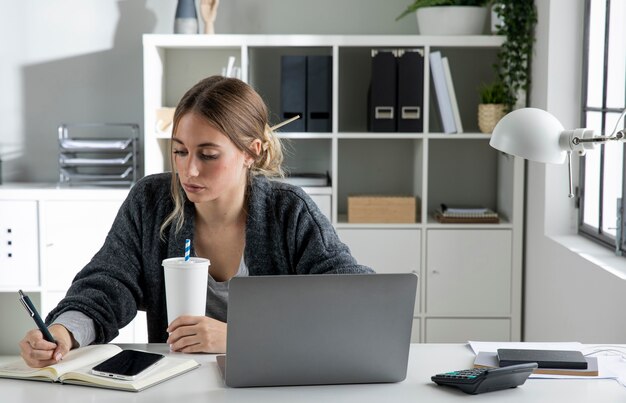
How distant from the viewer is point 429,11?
3664 millimetres

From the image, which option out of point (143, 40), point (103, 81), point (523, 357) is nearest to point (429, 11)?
point (143, 40)

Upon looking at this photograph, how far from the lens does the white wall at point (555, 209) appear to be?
2.99m

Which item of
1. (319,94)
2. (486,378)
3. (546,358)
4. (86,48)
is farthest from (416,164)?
(486,378)

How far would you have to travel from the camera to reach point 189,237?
207 centimetres

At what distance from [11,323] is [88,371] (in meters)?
2.70

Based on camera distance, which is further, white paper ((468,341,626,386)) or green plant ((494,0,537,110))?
green plant ((494,0,537,110))

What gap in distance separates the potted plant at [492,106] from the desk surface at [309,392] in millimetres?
2091

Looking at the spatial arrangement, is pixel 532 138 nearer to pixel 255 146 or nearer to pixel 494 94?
pixel 255 146

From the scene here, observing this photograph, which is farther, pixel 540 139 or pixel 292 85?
pixel 292 85

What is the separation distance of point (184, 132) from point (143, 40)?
180cm

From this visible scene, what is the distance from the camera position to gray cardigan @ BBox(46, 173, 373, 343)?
6.68 feet

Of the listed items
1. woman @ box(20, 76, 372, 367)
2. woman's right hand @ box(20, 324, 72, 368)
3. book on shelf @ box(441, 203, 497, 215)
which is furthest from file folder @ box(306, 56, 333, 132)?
woman's right hand @ box(20, 324, 72, 368)

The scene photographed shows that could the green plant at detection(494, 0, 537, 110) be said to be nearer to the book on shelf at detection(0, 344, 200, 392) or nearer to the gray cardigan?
the gray cardigan

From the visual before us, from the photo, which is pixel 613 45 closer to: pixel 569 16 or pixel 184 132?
pixel 569 16
